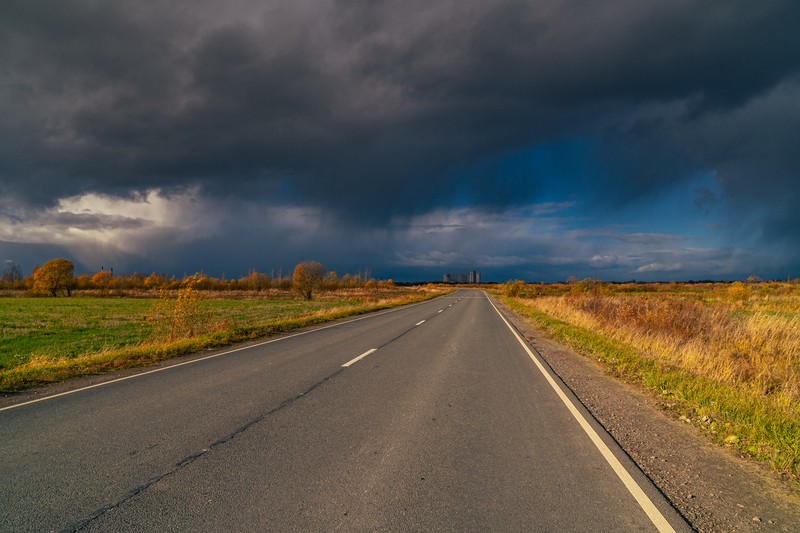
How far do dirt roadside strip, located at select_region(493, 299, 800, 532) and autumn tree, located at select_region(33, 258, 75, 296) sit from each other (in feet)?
374

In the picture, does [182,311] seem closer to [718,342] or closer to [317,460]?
[317,460]

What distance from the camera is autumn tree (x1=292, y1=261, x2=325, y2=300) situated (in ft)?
218

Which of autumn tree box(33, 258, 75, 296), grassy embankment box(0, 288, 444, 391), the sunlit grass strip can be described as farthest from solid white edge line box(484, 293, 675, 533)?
autumn tree box(33, 258, 75, 296)

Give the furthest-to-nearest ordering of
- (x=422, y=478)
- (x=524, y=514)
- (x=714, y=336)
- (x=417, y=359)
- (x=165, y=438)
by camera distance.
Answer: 1. (x=714, y=336)
2. (x=417, y=359)
3. (x=165, y=438)
4. (x=422, y=478)
5. (x=524, y=514)

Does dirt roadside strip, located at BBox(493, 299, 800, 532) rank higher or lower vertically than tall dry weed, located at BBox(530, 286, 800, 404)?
lower

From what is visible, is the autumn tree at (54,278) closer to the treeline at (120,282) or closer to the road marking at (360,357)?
the treeline at (120,282)

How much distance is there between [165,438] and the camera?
4762mm

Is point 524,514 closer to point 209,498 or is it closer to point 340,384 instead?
point 209,498

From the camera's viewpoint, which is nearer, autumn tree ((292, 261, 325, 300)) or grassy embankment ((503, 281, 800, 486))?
grassy embankment ((503, 281, 800, 486))

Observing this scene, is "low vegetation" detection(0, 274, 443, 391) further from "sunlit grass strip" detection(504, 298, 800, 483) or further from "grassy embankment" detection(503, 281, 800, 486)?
"grassy embankment" detection(503, 281, 800, 486)

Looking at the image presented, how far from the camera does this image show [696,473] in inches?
163

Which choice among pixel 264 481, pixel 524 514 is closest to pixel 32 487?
pixel 264 481

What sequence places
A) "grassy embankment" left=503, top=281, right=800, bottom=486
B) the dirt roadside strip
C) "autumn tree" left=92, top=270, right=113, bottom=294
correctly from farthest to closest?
1. "autumn tree" left=92, top=270, right=113, bottom=294
2. "grassy embankment" left=503, top=281, right=800, bottom=486
3. the dirt roadside strip

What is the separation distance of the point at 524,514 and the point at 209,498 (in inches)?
100
